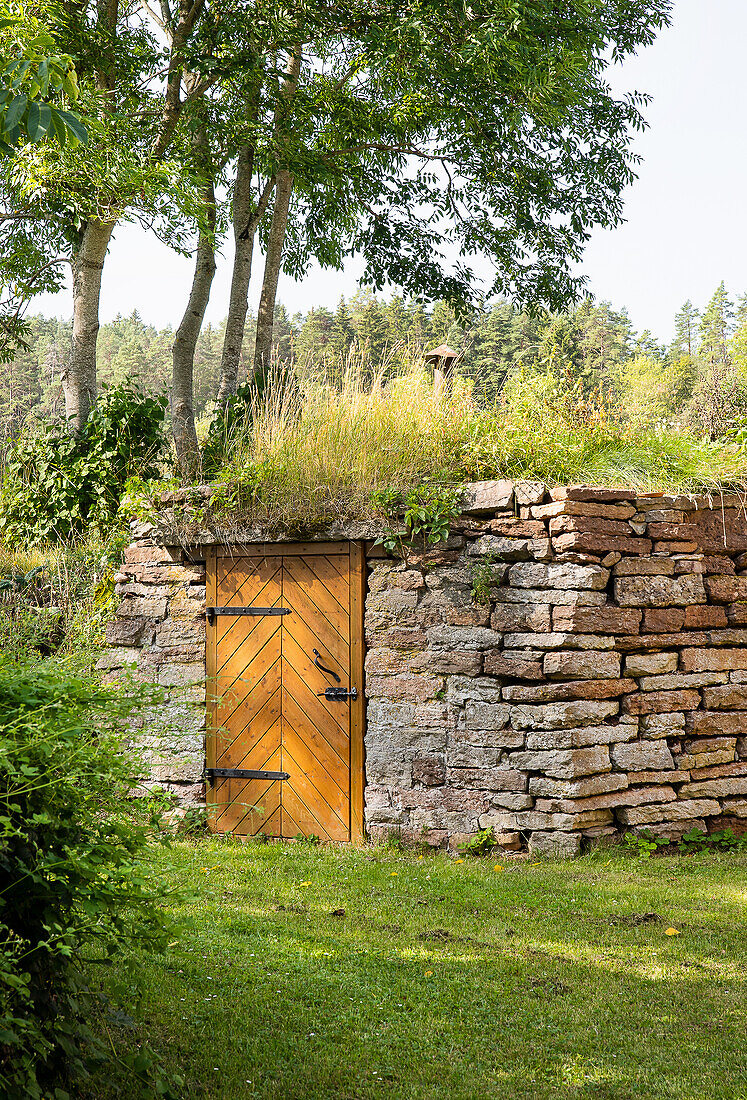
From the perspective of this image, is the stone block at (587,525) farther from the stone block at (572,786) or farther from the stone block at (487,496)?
the stone block at (572,786)

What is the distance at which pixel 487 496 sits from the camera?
6227 mm

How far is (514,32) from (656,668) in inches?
273

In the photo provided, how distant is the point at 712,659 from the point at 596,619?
118 centimetres

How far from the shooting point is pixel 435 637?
626 centimetres

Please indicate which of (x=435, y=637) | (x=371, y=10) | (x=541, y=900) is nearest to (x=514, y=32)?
(x=371, y=10)

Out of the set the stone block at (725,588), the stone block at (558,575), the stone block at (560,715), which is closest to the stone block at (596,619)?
the stone block at (558,575)

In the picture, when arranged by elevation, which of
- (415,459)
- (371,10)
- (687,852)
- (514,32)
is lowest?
(687,852)

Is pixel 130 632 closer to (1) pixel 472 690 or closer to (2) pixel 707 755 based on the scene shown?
(1) pixel 472 690

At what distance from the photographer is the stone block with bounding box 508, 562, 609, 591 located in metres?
6.00

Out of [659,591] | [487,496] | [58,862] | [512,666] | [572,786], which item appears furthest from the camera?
[659,591]

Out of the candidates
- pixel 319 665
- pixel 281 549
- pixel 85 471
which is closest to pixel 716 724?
pixel 319 665

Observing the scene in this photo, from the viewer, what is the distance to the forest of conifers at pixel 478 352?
1155 cm

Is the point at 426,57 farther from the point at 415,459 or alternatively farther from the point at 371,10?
the point at 415,459

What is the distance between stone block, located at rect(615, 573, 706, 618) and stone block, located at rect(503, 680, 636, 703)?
2.08ft
